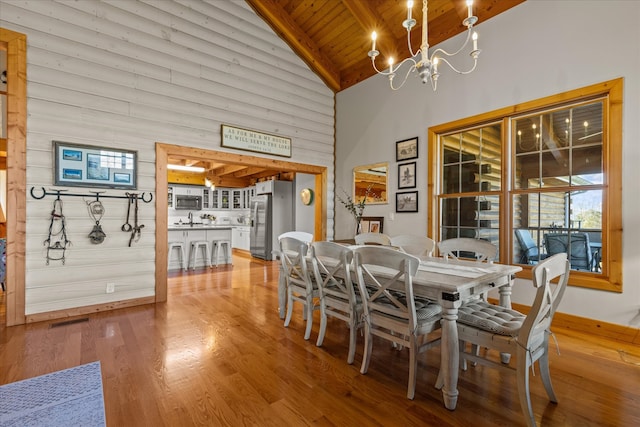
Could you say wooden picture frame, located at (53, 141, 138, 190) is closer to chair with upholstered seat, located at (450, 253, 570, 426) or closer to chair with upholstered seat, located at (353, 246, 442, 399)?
chair with upholstered seat, located at (353, 246, 442, 399)

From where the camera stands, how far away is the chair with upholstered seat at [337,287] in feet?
7.50

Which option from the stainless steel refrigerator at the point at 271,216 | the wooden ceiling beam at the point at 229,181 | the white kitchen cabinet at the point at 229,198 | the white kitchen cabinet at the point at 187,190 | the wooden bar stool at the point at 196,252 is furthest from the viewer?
the white kitchen cabinet at the point at 229,198

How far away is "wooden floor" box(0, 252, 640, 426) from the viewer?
171 cm

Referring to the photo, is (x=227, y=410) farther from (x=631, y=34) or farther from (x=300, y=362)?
(x=631, y=34)

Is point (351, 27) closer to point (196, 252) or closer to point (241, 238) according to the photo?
point (196, 252)

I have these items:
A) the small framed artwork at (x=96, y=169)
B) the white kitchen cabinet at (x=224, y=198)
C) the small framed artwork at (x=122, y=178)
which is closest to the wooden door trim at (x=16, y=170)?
the small framed artwork at (x=96, y=169)

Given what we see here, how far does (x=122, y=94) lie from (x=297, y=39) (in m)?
2.99

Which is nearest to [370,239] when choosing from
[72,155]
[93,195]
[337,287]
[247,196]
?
[337,287]

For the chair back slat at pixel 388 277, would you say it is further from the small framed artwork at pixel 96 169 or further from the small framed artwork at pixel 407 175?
the small framed artwork at pixel 96 169

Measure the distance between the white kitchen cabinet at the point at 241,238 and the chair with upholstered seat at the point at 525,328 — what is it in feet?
24.1

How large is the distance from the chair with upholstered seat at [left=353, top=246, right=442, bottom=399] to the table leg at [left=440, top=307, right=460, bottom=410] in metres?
0.17

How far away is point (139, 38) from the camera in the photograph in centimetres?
377

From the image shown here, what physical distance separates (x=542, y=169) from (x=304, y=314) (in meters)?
3.18

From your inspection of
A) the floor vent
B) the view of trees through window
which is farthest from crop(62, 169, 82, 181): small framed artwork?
the view of trees through window
